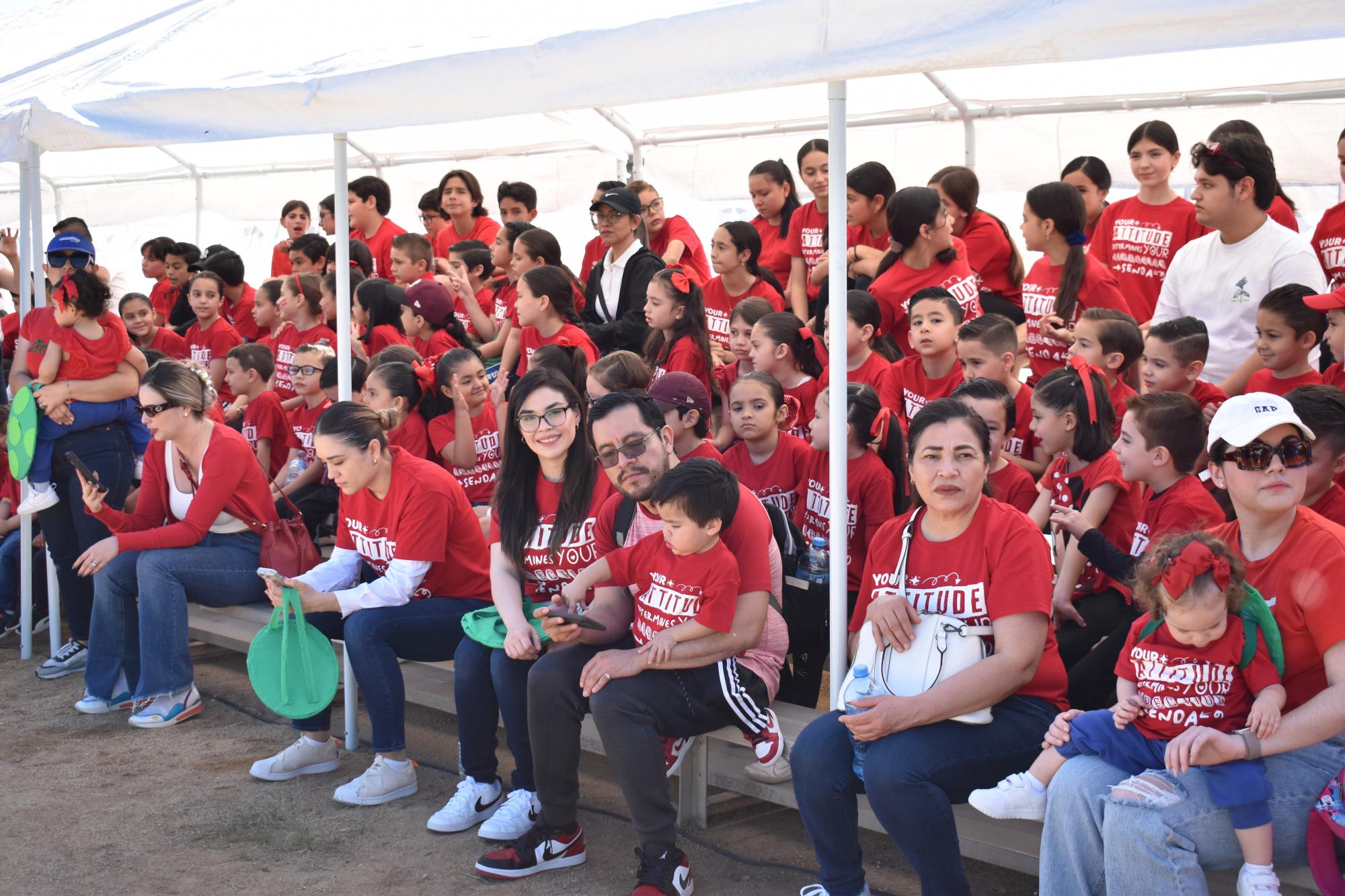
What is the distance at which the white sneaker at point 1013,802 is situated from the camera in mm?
2662

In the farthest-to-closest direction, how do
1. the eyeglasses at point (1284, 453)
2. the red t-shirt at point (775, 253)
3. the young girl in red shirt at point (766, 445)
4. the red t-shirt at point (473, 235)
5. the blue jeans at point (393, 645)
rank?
the red t-shirt at point (473, 235) → the red t-shirt at point (775, 253) → the young girl in red shirt at point (766, 445) → the blue jeans at point (393, 645) → the eyeglasses at point (1284, 453)

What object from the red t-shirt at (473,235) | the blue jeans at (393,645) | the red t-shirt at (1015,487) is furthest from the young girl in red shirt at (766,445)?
the red t-shirt at (473,235)

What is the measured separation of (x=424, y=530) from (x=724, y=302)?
2.33 metres

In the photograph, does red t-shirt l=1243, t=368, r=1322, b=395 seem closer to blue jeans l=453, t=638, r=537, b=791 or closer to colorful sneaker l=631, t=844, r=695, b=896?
colorful sneaker l=631, t=844, r=695, b=896

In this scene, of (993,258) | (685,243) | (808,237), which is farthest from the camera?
(685,243)

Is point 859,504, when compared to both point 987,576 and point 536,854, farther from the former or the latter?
point 536,854

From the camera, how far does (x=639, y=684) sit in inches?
125

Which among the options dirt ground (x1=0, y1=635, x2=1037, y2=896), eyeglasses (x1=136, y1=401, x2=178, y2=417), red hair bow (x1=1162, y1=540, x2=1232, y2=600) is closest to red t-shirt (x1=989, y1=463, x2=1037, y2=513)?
dirt ground (x1=0, y1=635, x2=1037, y2=896)

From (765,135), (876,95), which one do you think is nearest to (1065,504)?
(876,95)

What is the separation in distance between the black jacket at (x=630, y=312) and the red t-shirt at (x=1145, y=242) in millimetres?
1948

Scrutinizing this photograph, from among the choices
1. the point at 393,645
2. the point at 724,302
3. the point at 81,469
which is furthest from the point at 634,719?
the point at 724,302

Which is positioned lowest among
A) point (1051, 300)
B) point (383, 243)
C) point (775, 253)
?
point (1051, 300)

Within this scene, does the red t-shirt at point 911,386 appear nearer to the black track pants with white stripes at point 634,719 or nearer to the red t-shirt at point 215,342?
the black track pants with white stripes at point 634,719

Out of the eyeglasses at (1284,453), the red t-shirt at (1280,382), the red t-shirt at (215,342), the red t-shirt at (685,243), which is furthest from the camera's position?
the red t-shirt at (215,342)
